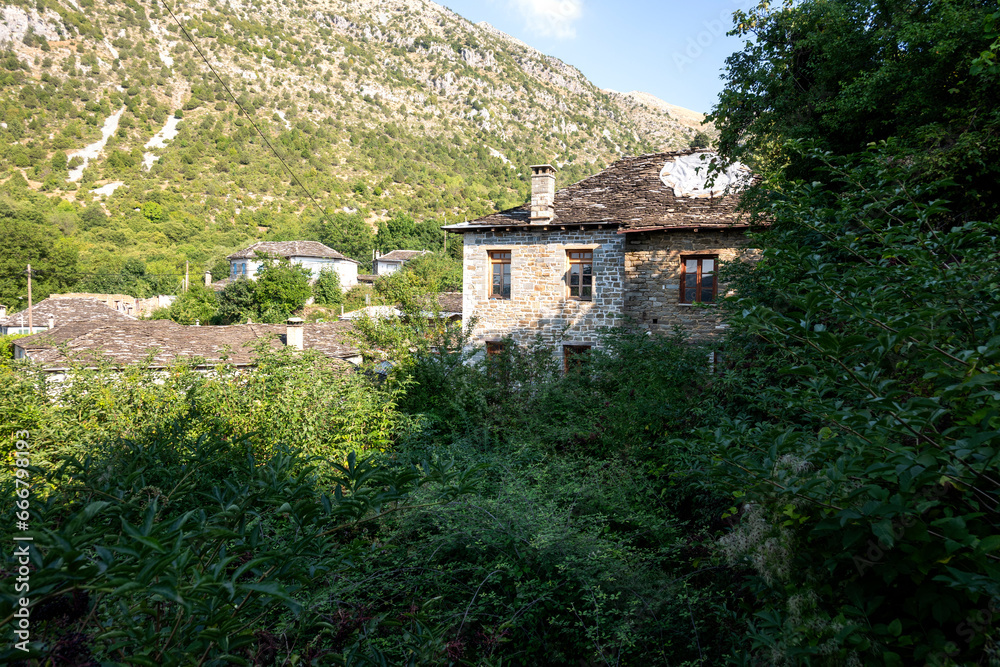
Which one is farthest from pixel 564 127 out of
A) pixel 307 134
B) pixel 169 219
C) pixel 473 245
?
pixel 473 245

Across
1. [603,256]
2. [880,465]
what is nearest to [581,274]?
[603,256]

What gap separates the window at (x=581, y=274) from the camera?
45.6 ft

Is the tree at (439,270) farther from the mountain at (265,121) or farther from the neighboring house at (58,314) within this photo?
the mountain at (265,121)

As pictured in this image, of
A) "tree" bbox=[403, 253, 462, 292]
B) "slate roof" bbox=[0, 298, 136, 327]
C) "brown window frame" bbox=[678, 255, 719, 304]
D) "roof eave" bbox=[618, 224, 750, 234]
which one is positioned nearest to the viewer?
"roof eave" bbox=[618, 224, 750, 234]

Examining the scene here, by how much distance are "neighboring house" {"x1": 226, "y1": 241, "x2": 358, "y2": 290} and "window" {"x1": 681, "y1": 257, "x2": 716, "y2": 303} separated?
120ft

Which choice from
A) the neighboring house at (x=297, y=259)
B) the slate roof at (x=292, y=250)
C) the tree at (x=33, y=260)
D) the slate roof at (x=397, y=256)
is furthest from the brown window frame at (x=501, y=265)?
the tree at (x=33, y=260)

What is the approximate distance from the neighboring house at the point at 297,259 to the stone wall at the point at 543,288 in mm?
32753

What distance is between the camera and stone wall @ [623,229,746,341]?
42.1 ft

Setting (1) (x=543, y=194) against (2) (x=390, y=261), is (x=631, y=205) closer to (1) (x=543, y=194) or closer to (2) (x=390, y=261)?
(1) (x=543, y=194)

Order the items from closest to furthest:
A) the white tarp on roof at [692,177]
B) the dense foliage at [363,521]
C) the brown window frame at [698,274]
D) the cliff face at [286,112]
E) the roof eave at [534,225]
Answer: the dense foliage at [363,521]
the brown window frame at [698,274]
the roof eave at [534,225]
the white tarp on roof at [692,177]
the cliff face at [286,112]

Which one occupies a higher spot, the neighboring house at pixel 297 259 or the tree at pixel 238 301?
the neighboring house at pixel 297 259

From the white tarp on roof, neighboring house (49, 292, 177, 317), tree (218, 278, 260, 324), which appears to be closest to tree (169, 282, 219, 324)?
tree (218, 278, 260, 324)

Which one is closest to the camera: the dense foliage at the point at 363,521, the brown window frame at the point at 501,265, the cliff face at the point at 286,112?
the dense foliage at the point at 363,521

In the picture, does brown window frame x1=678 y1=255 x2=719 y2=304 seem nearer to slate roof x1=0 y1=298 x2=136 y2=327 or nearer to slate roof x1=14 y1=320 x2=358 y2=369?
slate roof x1=14 y1=320 x2=358 y2=369
